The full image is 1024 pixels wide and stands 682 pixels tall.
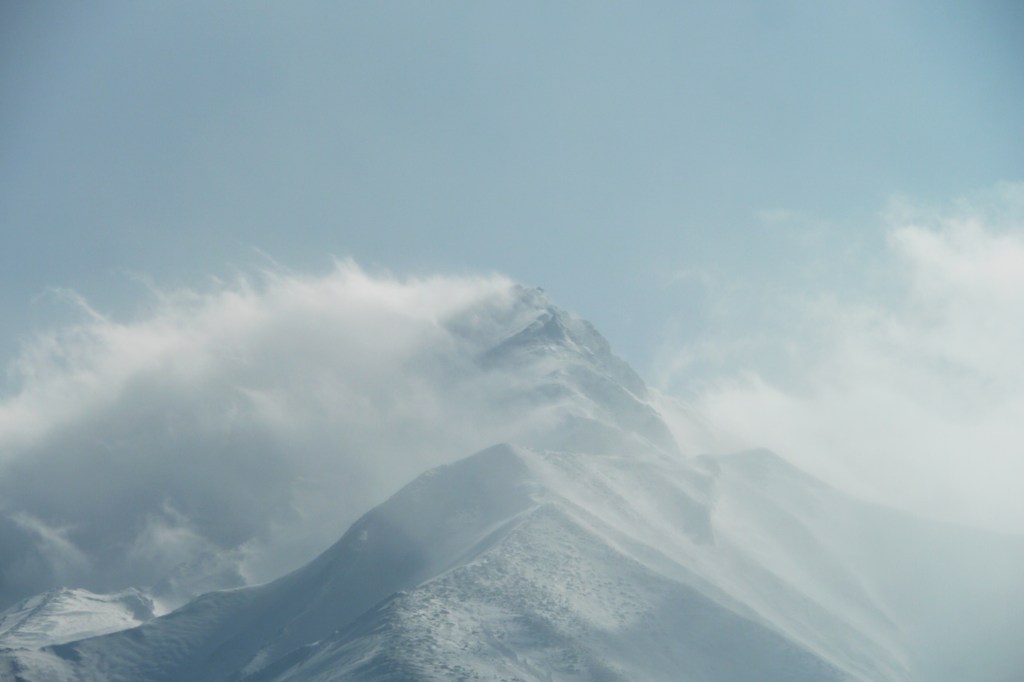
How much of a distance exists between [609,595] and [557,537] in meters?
20.3

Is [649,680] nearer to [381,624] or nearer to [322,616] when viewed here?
[381,624]

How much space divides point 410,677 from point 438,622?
2129cm

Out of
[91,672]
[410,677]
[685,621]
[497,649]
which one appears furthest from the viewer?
[91,672]

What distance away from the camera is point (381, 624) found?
15912 cm

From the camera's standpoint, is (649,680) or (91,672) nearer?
(649,680)

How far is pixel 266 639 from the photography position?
7638 inches

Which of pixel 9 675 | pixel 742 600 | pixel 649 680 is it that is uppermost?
pixel 9 675

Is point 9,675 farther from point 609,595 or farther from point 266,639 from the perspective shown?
point 609,595

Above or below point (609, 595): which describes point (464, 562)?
above

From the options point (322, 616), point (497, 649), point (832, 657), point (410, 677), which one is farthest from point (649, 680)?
point (322, 616)

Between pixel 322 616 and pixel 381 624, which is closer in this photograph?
pixel 381 624

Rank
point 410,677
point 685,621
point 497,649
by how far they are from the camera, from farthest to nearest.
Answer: point 685,621
point 497,649
point 410,677

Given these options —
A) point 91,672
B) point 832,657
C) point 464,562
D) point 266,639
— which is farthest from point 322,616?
point 832,657

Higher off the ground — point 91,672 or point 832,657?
point 91,672
